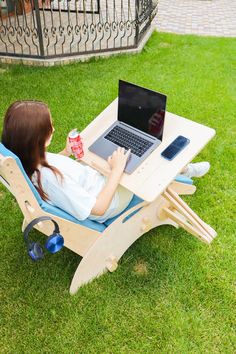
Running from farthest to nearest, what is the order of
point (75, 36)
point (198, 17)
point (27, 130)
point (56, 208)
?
point (198, 17)
point (75, 36)
point (56, 208)
point (27, 130)

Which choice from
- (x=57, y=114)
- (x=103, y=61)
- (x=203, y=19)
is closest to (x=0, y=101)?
(x=57, y=114)

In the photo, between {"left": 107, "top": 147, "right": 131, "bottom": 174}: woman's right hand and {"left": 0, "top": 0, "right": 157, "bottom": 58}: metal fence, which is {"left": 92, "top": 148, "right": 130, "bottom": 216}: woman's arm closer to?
{"left": 107, "top": 147, "right": 131, "bottom": 174}: woman's right hand

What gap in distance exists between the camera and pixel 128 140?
2367mm

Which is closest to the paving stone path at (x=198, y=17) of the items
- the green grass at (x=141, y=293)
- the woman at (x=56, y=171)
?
the green grass at (x=141, y=293)

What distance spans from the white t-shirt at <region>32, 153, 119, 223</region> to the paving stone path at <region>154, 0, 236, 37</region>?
4922 mm

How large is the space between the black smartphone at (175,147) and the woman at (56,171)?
241 mm

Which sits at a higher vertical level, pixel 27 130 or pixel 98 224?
pixel 27 130

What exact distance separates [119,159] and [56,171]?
1.45 feet

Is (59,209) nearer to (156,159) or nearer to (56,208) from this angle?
(56,208)

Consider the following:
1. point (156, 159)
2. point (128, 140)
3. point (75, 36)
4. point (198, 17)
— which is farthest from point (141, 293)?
point (198, 17)

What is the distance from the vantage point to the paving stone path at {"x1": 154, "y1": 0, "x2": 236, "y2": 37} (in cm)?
643

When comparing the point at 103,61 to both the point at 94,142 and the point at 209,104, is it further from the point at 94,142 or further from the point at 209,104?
the point at 94,142

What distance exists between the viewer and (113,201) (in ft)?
7.49

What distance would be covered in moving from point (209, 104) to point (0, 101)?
2.43 metres
